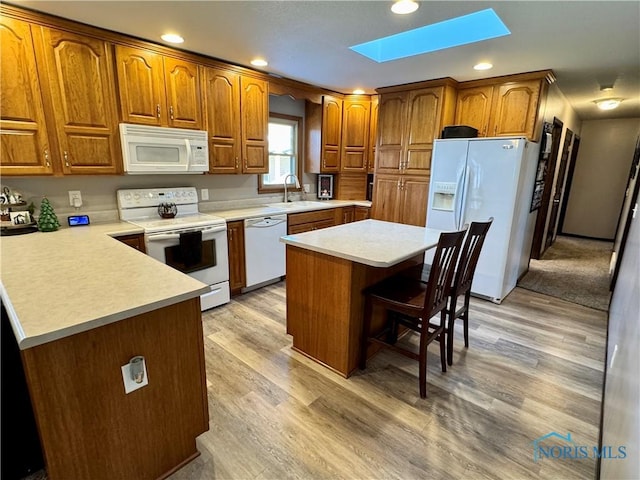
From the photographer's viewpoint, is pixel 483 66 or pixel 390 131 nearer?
pixel 483 66

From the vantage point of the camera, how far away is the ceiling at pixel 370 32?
2.08 meters

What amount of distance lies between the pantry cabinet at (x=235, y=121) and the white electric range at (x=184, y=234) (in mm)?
512

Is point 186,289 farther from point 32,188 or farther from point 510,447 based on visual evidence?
point 32,188

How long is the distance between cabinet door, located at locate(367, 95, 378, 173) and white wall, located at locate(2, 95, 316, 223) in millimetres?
1368

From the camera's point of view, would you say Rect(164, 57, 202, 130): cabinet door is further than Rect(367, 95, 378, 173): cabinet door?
No

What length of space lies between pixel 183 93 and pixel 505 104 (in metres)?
3.32

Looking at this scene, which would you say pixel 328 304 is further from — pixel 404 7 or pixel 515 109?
pixel 515 109

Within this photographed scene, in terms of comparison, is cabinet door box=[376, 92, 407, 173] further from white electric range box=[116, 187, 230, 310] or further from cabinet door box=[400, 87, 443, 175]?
white electric range box=[116, 187, 230, 310]

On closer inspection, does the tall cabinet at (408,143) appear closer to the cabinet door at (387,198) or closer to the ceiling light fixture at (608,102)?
the cabinet door at (387,198)

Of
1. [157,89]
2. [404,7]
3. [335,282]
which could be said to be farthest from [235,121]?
[335,282]

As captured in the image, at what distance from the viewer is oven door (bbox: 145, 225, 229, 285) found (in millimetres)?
2709

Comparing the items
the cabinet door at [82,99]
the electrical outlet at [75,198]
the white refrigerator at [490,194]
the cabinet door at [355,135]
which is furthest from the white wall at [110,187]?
the white refrigerator at [490,194]

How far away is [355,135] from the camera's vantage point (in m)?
4.76

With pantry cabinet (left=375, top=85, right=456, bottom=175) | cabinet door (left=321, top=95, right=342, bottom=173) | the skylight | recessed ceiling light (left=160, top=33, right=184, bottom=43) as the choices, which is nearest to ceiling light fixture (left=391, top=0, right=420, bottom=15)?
the skylight
